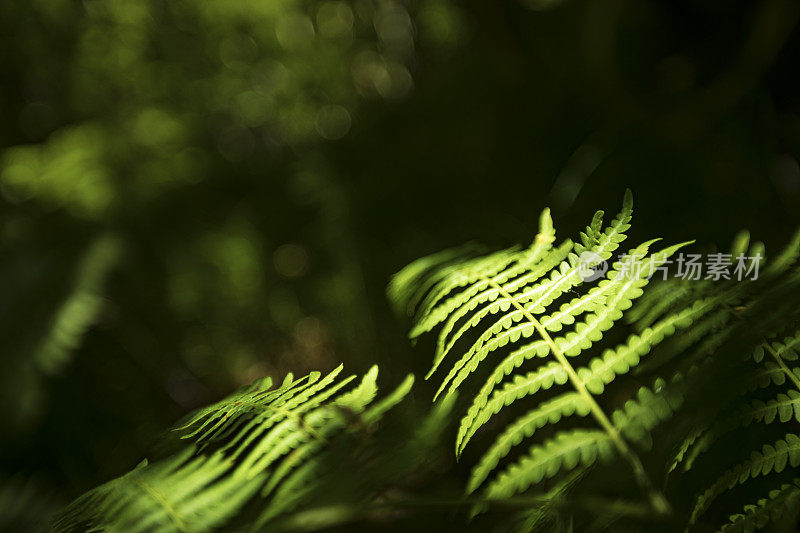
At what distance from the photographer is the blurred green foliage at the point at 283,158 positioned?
1.27m

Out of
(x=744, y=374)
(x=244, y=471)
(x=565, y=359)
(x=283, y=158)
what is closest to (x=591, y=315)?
(x=565, y=359)

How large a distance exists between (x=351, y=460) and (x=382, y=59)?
1642 mm

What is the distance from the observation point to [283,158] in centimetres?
178

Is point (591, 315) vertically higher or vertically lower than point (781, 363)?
higher

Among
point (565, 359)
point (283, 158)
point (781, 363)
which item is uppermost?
point (283, 158)

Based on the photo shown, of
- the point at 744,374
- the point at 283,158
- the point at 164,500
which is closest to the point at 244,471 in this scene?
the point at 164,500

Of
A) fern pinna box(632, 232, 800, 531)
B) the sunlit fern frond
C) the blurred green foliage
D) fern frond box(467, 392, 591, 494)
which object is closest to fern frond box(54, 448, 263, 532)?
the sunlit fern frond

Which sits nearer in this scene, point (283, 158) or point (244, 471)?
point (244, 471)

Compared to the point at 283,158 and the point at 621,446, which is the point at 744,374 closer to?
the point at 621,446

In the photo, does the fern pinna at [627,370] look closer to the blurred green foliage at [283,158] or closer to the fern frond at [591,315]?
the fern frond at [591,315]

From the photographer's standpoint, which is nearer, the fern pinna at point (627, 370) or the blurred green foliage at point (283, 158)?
the fern pinna at point (627, 370)

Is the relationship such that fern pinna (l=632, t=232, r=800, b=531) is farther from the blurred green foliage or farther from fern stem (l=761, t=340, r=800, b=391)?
the blurred green foliage

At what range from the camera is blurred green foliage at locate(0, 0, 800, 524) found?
1.27m

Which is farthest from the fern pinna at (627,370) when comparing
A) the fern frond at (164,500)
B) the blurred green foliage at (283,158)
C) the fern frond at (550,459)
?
the blurred green foliage at (283,158)
